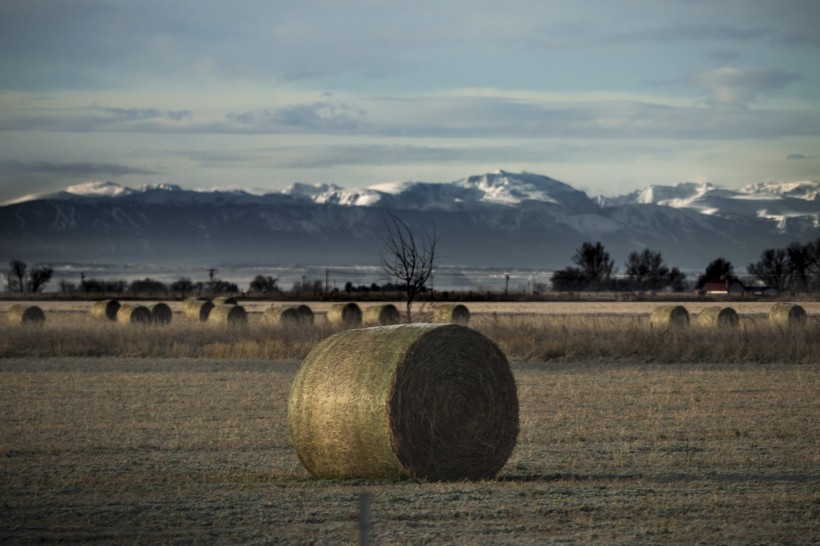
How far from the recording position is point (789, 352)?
3000 cm

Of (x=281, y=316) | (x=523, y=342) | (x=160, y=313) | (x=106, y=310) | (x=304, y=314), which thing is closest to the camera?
(x=523, y=342)

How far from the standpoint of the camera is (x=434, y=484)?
484 inches

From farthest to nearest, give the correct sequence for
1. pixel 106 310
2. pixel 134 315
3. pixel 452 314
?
pixel 106 310 → pixel 134 315 → pixel 452 314

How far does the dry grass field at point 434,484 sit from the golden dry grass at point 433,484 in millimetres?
33

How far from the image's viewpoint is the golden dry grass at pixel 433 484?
33.0 ft

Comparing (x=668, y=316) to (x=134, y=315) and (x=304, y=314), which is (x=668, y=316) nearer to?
(x=304, y=314)

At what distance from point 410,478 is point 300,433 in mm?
1369

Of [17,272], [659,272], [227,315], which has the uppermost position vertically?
[659,272]

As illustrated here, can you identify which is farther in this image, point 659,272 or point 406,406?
point 659,272

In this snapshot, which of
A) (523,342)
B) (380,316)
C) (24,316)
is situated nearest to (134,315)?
(24,316)

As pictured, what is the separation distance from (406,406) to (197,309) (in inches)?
1563

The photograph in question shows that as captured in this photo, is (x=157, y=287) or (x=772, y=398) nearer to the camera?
(x=772, y=398)

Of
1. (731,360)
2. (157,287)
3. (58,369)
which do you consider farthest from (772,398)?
(157,287)

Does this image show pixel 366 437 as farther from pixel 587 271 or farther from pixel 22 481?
pixel 587 271
